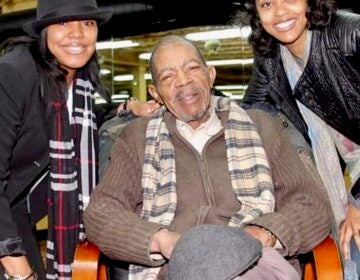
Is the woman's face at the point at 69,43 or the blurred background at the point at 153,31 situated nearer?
the woman's face at the point at 69,43

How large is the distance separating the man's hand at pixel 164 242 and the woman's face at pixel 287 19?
3.07ft

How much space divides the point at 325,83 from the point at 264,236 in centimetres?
69

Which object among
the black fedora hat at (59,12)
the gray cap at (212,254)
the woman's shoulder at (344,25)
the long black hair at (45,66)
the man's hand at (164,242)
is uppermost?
the black fedora hat at (59,12)

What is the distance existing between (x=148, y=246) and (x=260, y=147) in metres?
0.60

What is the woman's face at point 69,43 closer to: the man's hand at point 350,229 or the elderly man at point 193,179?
the elderly man at point 193,179

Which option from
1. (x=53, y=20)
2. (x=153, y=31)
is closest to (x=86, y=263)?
(x=53, y=20)

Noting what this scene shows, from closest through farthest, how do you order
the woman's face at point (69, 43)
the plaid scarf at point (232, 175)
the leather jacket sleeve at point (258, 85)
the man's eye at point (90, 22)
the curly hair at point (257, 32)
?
the plaid scarf at point (232, 175) < the woman's face at point (69, 43) < the man's eye at point (90, 22) < the curly hair at point (257, 32) < the leather jacket sleeve at point (258, 85)

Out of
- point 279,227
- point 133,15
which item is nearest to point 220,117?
point 279,227

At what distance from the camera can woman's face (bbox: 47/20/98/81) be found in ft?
7.25

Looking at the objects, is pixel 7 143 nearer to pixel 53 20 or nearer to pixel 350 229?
pixel 53 20

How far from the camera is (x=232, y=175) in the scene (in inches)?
85.7

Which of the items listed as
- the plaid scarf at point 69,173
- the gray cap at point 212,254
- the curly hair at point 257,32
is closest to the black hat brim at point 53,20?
the plaid scarf at point 69,173

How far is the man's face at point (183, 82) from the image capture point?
227cm

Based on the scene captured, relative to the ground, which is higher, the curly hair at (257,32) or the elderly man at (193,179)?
the curly hair at (257,32)
